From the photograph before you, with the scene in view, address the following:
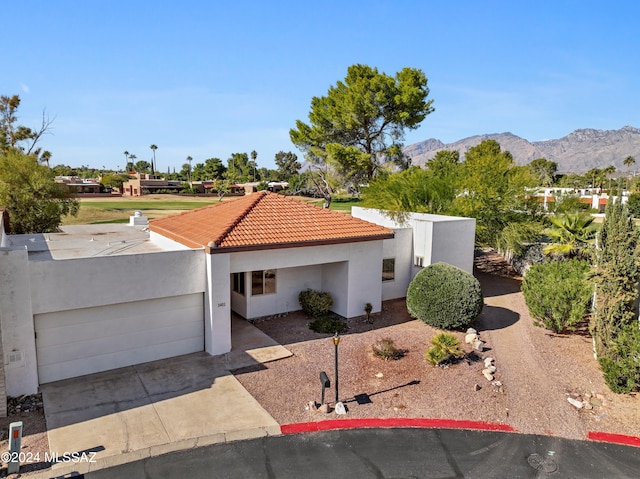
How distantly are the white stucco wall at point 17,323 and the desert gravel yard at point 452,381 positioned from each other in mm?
5189

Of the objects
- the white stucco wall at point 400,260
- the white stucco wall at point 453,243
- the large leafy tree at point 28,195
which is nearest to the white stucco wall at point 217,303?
the white stucco wall at point 400,260

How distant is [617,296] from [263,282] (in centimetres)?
1157

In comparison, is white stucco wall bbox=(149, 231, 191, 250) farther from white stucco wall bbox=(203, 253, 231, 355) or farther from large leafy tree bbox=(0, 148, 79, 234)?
large leafy tree bbox=(0, 148, 79, 234)

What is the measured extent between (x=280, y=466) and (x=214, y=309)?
239 inches

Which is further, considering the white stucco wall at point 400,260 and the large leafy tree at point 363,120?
the large leafy tree at point 363,120

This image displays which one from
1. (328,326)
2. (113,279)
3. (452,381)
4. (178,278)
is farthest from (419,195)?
(113,279)

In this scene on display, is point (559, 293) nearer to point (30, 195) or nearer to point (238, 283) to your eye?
point (238, 283)

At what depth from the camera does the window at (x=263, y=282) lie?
17.4 metres

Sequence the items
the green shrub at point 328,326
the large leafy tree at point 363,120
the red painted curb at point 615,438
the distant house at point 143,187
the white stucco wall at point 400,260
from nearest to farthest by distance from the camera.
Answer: the red painted curb at point 615,438 → the green shrub at point 328,326 → the white stucco wall at point 400,260 → the large leafy tree at point 363,120 → the distant house at point 143,187

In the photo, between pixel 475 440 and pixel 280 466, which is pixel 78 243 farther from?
pixel 475 440

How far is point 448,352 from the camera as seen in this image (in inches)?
526

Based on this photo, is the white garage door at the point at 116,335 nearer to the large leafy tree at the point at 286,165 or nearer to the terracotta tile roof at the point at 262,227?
the terracotta tile roof at the point at 262,227

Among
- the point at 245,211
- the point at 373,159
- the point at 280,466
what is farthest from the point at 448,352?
the point at 373,159

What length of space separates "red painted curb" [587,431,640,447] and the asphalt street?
18 centimetres
